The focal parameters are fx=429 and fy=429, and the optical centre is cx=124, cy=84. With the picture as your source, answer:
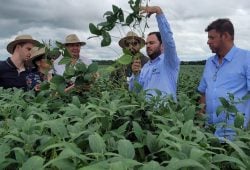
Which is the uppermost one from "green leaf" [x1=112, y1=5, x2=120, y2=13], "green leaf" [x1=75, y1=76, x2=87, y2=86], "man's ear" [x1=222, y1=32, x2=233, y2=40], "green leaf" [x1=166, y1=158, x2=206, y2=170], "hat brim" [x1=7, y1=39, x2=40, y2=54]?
"green leaf" [x1=112, y1=5, x2=120, y2=13]

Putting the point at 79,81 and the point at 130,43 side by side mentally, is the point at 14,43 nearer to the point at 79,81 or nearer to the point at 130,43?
the point at 79,81

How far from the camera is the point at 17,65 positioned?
4965 millimetres

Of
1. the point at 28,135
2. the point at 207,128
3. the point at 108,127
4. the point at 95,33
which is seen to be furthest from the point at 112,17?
the point at 28,135

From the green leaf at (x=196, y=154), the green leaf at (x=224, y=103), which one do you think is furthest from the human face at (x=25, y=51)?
the green leaf at (x=196, y=154)

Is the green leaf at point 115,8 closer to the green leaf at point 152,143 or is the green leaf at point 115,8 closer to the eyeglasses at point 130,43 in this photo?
the eyeglasses at point 130,43

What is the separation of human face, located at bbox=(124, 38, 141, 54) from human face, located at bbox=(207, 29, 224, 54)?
4.41 feet

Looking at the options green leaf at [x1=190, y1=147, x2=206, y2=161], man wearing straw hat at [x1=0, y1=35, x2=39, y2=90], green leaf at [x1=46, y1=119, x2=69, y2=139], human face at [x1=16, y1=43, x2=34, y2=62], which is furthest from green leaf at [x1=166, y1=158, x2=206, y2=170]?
human face at [x1=16, y1=43, x2=34, y2=62]

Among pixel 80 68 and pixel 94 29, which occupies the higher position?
pixel 94 29

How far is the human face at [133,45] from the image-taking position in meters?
3.15

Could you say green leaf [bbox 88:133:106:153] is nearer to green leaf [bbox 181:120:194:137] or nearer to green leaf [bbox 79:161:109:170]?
green leaf [bbox 79:161:109:170]

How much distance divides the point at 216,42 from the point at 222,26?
18 centimetres

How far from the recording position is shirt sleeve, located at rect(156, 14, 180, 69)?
3996mm

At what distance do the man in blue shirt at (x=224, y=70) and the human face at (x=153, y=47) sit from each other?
1.83 feet

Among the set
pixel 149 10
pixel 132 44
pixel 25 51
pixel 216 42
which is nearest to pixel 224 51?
pixel 216 42
